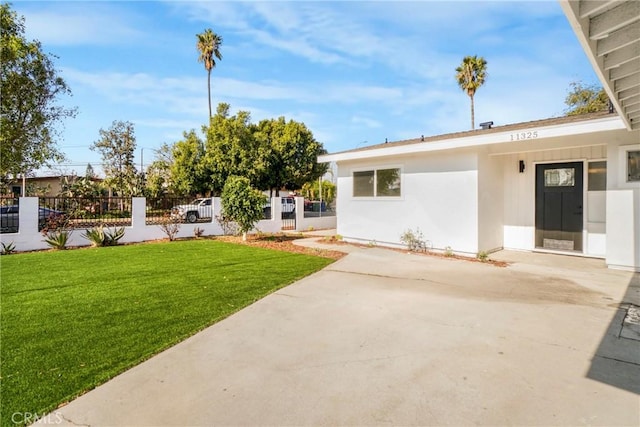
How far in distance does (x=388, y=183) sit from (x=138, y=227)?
9.16 metres

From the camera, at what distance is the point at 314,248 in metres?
10.4

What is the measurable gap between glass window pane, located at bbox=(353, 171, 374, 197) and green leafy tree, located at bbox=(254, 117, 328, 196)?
47.8 feet

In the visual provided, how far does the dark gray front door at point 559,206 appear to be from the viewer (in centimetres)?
848

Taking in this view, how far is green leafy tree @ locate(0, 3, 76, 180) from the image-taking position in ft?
40.6

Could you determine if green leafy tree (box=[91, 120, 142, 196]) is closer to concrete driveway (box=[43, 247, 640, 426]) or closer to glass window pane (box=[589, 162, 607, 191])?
concrete driveway (box=[43, 247, 640, 426])

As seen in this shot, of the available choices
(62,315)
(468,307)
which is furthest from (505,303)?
(62,315)

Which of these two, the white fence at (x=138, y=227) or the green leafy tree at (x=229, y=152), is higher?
the green leafy tree at (x=229, y=152)

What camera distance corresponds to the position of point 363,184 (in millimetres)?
11344

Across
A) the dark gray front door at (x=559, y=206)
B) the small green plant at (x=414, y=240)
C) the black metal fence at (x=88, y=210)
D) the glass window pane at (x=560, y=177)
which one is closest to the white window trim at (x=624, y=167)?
the dark gray front door at (x=559, y=206)

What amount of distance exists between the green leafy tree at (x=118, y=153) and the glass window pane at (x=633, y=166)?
28.2m

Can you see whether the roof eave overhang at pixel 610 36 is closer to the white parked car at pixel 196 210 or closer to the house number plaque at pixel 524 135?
the house number plaque at pixel 524 135

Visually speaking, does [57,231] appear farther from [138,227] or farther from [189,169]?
[189,169]

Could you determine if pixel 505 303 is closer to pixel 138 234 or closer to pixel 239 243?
pixel 239 243

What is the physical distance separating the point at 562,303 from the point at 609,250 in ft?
11.6
